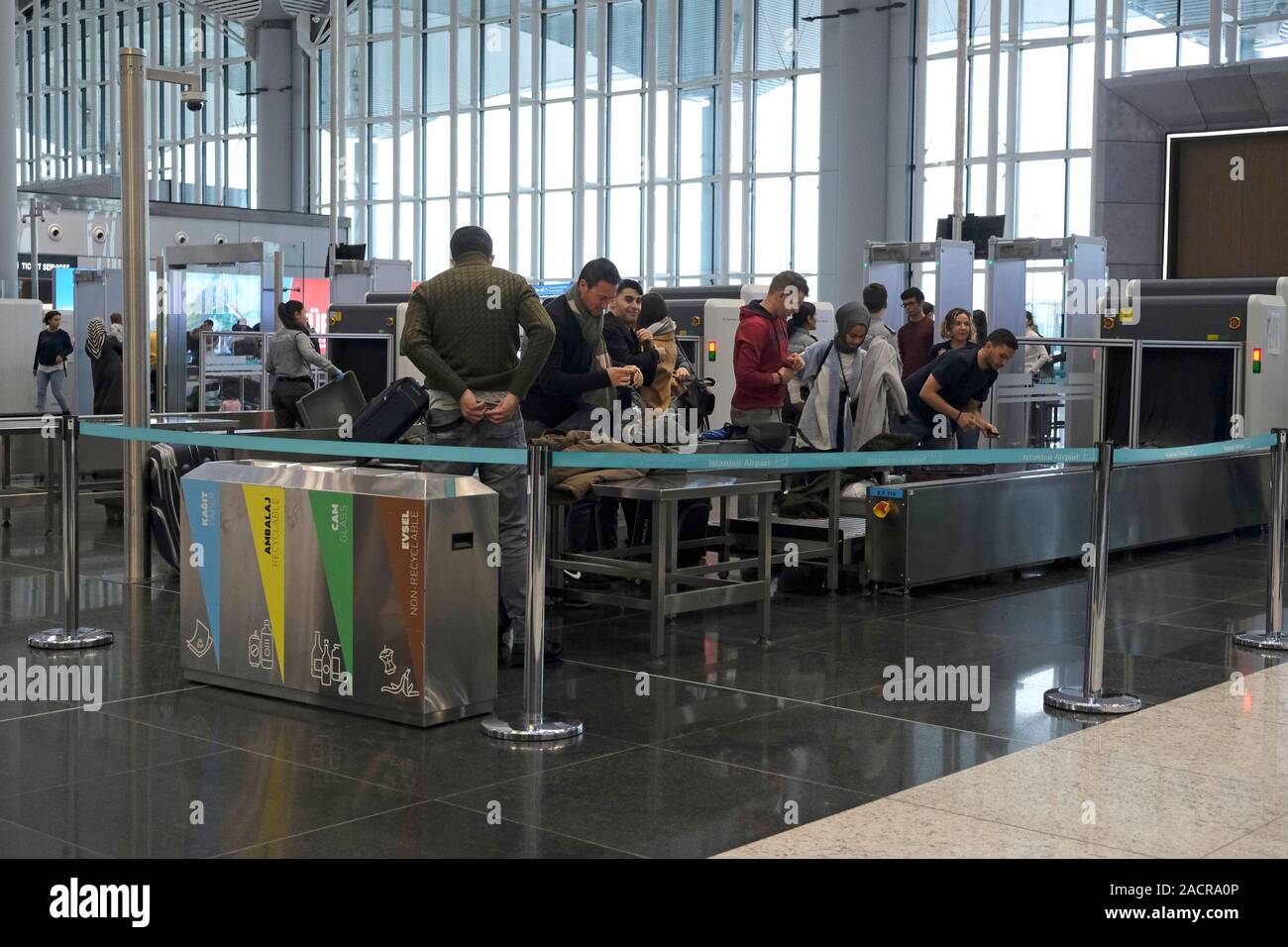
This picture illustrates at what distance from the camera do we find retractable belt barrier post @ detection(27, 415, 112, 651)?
654 centimetres

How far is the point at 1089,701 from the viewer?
570 cm

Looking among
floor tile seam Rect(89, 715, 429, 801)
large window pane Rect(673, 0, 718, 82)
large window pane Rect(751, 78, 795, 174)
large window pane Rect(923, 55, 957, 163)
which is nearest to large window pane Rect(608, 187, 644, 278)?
large window pane Rect(673, 0, 718, 82)

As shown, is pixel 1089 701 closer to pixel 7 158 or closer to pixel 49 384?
pixel 49 384

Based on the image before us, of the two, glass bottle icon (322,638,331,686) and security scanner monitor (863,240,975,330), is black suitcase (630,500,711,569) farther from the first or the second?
security scanner monitor (863,240,975,330)

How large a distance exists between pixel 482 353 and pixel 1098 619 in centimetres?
269

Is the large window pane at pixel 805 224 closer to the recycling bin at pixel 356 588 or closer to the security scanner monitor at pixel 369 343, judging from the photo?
the security scanner monitor at pixel 369 343

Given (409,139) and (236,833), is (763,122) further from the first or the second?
(236,833)

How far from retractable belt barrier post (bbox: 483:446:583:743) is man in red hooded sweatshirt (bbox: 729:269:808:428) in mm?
3792

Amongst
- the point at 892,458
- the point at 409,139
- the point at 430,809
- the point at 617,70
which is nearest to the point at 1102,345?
the point at 892,458

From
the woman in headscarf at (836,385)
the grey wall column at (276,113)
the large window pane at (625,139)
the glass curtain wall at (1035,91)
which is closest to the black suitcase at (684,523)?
the woman in headscarf at (836,385)

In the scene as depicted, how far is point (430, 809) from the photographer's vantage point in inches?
169

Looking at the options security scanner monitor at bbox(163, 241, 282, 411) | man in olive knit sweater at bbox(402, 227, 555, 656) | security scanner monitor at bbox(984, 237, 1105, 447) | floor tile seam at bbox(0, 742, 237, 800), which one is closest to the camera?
floor tile seam at bbox(0, 742, 237, 800)

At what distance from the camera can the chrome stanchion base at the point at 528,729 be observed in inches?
201

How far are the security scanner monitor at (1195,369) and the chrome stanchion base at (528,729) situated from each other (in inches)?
285
